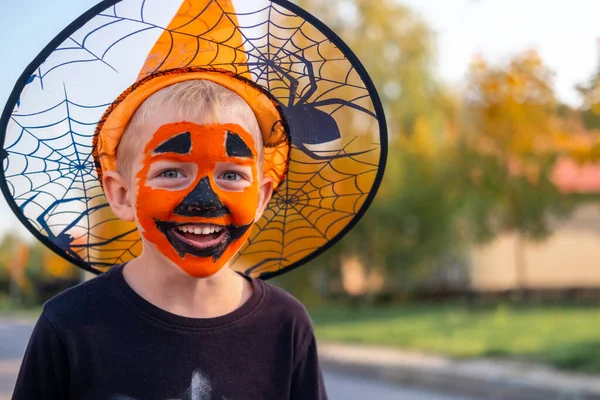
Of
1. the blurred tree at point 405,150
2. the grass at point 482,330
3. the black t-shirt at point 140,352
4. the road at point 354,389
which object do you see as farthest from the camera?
the blurred tree at point 405,150

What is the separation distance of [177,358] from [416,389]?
7701 millimetres

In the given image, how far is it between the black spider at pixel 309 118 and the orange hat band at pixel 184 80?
0.06ft

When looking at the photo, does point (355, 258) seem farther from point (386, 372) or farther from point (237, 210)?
point (237, 210)

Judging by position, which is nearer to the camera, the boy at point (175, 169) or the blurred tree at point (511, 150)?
the boy at point (175, 169)

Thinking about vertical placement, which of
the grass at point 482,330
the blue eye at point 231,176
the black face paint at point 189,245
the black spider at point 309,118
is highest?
the black spider at point 309,118

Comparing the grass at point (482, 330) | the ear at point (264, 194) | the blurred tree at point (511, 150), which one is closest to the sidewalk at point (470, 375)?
the grass at point (482, 330)

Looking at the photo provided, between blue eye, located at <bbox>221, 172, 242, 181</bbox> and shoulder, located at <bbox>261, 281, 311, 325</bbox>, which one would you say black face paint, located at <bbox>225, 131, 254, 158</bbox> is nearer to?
blue eye, located at <bbox>221, 172, 242, 181</bbox>

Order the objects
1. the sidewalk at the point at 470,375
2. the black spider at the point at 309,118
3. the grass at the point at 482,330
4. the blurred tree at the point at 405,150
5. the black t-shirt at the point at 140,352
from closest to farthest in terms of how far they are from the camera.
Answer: the black t-shirt at the point at 140,352 → the black spider at the point at 309,118 → the sidewalk at the point at 470,375 → the grass at the point at 482,330 → the blurred tree at the point at 405,150

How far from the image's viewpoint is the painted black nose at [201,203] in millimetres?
1406

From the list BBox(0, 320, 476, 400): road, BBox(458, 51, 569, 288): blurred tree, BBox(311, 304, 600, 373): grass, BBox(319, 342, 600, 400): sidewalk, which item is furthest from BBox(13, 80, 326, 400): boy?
BBox(458, 51, 569, 288): blurred tree

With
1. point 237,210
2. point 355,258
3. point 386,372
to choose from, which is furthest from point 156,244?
point 355,258

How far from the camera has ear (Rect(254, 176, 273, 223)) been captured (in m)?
1.56

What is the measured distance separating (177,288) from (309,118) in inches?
15.3

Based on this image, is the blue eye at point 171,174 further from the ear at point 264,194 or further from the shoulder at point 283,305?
the shoulder at point 283,305
